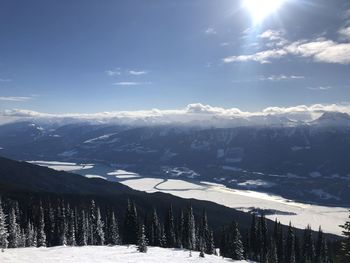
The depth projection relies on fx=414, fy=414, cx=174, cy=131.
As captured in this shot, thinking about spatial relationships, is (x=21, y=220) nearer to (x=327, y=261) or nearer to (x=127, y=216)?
(x=127, y=216)

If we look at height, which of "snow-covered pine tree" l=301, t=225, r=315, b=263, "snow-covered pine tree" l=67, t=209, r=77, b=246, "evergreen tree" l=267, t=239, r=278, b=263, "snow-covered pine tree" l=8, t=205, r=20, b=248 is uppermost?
"snow-covered pine tree" l=8, t=205, r=20, b=248

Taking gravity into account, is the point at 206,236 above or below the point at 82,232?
below

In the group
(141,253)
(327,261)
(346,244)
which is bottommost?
(327,261)

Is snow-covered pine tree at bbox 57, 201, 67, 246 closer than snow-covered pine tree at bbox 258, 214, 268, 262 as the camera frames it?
Yes

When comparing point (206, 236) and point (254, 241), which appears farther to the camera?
point (254, 241)

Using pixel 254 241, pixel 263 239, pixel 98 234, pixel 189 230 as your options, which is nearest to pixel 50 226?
pixel 98 234

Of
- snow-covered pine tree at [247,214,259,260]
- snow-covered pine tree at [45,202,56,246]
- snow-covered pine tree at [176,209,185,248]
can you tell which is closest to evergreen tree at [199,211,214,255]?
snow-covered pine tree at [176,209,185,248]

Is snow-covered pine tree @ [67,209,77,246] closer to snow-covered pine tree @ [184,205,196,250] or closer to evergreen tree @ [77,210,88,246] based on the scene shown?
evergreen tree @ [77,210,88,246]

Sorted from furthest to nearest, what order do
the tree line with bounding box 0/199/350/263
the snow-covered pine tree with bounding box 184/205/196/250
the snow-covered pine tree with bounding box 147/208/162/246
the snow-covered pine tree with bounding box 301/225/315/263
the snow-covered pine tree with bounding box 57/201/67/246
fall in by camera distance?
the snow-covered pine tree with bounding box 301/225/315/263, the snow-covered pine tree with bounding box 184/205/196/250, the snow-covered pine tree with bounding box 147/208/162/246, the snow-covered pine tree with bounding box 57/201/67/246, the tree line with bounding box 0/199/350/263

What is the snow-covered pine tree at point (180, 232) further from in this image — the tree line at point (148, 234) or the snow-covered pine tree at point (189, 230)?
the snow-covered pine tree at point (189, 230)

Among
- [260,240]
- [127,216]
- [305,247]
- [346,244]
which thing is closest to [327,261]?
[305,247]

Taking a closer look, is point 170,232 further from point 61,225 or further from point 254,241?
point 61,225
